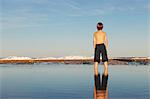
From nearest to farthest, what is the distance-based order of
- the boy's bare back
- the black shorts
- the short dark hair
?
the short dark hair, the boy's bare back, the black shorts

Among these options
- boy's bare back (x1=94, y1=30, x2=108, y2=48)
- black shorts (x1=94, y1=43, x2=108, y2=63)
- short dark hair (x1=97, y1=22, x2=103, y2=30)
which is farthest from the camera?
black shorts (x1=94, y1=43, x2=108, y2=63)

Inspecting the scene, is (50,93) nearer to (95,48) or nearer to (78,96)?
(78,96)

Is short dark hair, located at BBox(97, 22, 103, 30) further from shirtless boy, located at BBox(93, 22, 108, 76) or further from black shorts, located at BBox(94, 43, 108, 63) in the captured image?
black shorts, located at BBox(94, 43, 108, 63)

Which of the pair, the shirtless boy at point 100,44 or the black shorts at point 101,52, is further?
the black shorts at point 101,52

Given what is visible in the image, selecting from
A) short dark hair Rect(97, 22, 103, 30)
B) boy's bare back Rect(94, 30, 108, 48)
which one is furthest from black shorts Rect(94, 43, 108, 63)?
short dark hair Rect(97, 22, 103, 30)

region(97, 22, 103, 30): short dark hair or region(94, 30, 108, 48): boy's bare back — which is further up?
region(97, 22, 103, 30): short dark hair

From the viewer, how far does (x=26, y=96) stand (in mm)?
15617

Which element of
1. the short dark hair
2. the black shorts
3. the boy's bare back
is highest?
the short dark hair

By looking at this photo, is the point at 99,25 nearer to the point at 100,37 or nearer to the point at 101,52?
the point at 100,37

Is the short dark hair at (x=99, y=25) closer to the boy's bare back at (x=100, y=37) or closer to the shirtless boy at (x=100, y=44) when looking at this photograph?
the shirtless boy at (x=100, y=44)

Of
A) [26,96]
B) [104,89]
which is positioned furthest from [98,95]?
[26,96]

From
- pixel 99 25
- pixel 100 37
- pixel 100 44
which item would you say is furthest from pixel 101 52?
pixel 99 25

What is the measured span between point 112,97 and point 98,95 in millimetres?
1740

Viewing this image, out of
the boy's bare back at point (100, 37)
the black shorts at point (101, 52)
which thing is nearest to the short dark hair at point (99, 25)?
the boy's bare back at point (100, 37)
